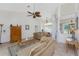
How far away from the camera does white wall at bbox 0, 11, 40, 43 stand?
1901 mm

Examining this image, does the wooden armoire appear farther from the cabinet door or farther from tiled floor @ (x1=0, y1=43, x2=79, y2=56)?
tiled floor @ (x1=0, y1=43, x2=79, y2=56)

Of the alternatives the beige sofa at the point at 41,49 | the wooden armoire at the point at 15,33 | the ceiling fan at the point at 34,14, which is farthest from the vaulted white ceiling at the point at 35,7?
the beige sofa at the point at 41,49

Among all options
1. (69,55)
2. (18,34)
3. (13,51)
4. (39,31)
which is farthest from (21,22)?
(69,55)

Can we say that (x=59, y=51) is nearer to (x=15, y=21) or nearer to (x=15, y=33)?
(x=15, y=33)

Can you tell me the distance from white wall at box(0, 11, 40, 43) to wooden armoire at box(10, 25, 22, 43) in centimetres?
5

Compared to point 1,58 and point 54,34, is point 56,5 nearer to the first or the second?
point 54,34

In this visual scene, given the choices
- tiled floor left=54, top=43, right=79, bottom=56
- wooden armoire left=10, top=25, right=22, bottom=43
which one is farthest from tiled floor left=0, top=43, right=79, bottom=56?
wooden armoire left=10, top=25, right=22, bottom=43

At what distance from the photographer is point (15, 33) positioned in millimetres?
1920

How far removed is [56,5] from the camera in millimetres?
1963

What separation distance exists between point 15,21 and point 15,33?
0.70 ft

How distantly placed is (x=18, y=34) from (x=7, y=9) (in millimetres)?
484

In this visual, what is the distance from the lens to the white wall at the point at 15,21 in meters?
1.90

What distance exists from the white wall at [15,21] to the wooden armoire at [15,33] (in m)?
0.05

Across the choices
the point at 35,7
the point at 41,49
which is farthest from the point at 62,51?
the point at 35,7
